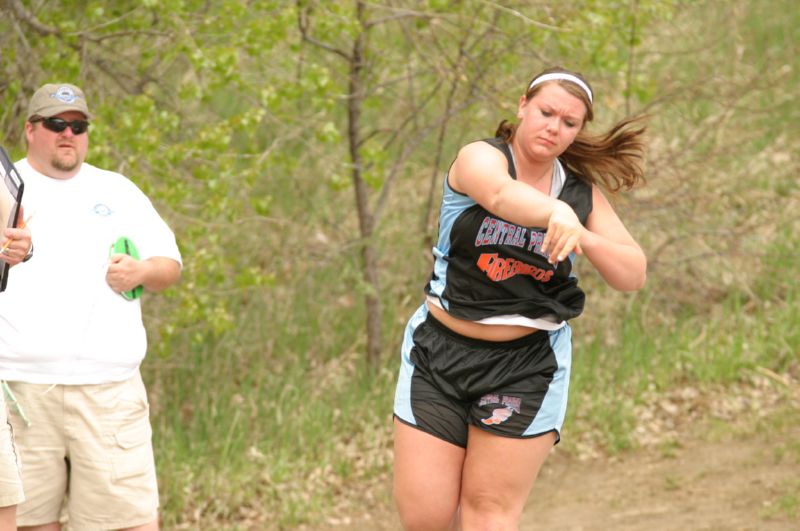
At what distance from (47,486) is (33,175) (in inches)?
45.1

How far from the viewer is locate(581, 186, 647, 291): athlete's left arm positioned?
11.2 ft

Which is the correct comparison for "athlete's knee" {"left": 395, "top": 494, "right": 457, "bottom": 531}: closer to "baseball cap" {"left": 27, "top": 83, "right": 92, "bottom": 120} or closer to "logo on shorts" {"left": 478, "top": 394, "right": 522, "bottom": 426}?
"logo on shorts" {"left": 478, "top": 394, "right": 522, "bottom": 426}

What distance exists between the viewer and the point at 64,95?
4086mm

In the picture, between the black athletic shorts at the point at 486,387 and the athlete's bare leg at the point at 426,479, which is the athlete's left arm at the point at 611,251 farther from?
the athlete's bare leg at the point at 426,479

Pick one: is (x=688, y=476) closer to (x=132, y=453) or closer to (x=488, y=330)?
(x=488, y=330)

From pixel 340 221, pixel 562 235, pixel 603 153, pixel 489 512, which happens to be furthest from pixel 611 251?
pixel 340 221

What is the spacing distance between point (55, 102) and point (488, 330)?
179 centimetres

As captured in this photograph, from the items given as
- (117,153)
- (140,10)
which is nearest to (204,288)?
(117,153)

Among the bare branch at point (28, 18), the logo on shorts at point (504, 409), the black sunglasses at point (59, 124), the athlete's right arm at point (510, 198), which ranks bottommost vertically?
the logo on shorts at point (504, 409)

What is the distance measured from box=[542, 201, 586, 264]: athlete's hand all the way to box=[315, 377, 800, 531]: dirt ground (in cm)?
294

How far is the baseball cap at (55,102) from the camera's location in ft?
13.2

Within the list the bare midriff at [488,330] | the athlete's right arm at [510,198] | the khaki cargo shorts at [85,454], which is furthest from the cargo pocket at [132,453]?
the athlete's right arm at [510,198]

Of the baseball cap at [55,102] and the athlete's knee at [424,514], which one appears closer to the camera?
the athlete's knee at [424,514]

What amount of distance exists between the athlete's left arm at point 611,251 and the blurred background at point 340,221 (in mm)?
2418
